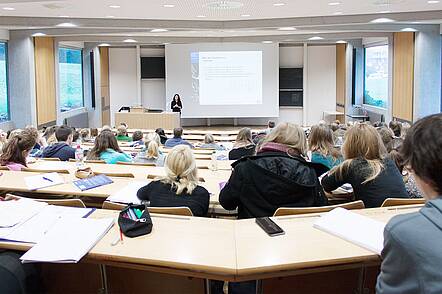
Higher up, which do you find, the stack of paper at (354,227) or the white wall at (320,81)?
the white wall at (320,81)

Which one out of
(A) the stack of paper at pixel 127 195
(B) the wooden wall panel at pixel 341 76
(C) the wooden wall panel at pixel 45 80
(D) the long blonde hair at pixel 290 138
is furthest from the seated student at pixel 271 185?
(B) the wooden wall panel at pixel 341 76

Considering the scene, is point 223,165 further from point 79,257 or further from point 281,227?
point 79,257

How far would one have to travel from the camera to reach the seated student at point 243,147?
5.64 m

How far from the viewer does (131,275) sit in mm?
2246

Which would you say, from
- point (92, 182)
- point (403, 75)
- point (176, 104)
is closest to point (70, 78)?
point (176, 104)

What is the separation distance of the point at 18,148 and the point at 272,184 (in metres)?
2.77

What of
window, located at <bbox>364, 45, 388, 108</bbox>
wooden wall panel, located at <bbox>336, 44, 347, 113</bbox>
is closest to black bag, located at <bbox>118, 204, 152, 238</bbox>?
window, located at <bbox>364, 45, 388, 108</bbox>

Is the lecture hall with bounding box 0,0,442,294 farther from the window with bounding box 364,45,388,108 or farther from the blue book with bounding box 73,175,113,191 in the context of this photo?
the window with bounding box 364,45,388,108

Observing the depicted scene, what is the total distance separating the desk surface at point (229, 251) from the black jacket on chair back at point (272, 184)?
1.57 feet

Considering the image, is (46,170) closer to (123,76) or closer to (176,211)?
(176,211)

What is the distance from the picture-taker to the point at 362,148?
325cm

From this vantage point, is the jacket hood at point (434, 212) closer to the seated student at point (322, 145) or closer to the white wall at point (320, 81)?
the seated student at point (322, 145)

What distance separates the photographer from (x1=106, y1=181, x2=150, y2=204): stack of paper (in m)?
3.11

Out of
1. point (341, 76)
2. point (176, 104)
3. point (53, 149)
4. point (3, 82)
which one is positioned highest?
point (341, 76)
